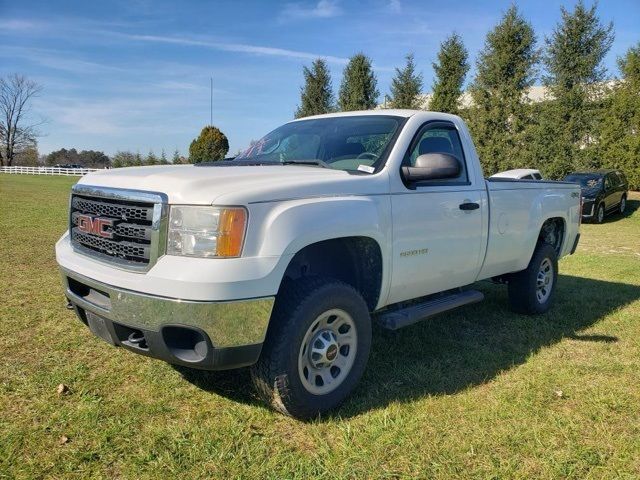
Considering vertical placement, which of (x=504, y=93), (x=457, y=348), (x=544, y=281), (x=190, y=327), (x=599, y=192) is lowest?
(x=457, y=348)

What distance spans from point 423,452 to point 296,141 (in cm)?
268

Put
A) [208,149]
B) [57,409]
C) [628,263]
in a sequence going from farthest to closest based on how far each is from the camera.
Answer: [208,149] → [628,263] → [57,409]

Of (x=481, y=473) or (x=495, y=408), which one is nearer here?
(x=481, y=473)

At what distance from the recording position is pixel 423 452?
9.25ft

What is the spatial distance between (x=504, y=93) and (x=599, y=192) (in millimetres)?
6251

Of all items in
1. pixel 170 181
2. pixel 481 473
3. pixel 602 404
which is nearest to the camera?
pixel 481 473

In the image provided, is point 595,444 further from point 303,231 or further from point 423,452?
point 303,231

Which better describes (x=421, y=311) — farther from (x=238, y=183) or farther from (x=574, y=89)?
(x=574, y=89)

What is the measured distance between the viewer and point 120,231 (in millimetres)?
3014

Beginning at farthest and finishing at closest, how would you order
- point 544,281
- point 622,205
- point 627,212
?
point 627,212 → point 622,205 → point 544,281

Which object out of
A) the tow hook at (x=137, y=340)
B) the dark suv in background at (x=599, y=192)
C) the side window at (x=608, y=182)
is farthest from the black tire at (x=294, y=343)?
the side window at (x=608, y=182)

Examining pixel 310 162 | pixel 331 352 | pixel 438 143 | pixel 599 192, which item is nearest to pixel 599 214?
pixel 599 192

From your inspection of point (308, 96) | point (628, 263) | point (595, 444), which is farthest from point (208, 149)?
point (595, 444)

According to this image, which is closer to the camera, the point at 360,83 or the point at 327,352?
the point at 327,352
